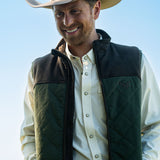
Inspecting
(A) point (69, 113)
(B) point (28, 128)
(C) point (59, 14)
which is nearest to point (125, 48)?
(C) point (59, 14)

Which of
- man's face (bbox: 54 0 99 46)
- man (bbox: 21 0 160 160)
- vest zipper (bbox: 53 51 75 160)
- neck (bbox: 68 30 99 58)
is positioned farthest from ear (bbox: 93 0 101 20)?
vest zipper (bbox: 53 51 75 160)

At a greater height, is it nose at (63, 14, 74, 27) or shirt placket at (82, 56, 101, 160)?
nose at (63, 14, 74, 27)

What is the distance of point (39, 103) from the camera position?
2857 mm

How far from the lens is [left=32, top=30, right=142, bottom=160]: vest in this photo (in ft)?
8.50

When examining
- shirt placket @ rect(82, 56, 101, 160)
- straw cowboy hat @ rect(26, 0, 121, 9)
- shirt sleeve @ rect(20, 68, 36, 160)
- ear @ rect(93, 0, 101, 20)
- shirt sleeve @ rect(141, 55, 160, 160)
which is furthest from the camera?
ear @ rect(93, 0, 101, 20)

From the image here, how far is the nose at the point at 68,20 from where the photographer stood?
2.82 m

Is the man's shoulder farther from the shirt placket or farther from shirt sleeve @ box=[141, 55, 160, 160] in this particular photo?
the shirt placket

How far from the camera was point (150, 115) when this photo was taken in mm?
2793

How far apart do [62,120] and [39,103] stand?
33cm

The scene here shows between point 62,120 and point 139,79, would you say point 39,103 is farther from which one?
point 139,79

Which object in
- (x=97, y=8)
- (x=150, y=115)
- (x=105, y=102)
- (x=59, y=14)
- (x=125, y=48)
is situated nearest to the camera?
(x=105, y=102)

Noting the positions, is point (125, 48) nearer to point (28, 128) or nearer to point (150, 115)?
point (150, 115)

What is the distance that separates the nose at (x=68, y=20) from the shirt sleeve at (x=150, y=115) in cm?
85

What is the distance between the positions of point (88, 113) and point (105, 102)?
193 millimetres
